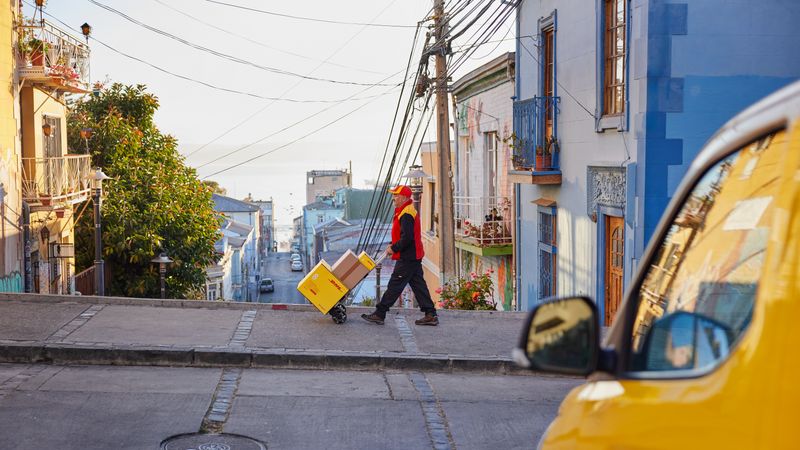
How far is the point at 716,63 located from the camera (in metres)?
12.2

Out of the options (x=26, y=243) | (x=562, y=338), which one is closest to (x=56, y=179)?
(x=26, y=243)

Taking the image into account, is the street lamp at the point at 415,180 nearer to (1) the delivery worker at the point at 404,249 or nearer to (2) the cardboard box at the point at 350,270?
(1) the delivery worker at the point at 404,249

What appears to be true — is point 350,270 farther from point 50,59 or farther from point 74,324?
point 50,59

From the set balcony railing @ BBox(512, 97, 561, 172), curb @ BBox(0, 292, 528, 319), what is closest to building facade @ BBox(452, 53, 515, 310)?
balcony railing @ BBox(512, 97, 561, 172)

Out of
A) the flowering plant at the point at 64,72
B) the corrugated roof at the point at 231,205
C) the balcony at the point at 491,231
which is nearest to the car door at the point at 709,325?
the balcony at the point at 491,231

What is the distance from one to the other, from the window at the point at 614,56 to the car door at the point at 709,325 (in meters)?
10.7

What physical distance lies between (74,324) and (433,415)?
4794mm

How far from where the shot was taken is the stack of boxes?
38.4 feet

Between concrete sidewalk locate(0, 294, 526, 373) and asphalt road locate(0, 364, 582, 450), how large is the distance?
166 millimetres

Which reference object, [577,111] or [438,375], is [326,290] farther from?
[577,111]

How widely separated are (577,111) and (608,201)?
1.72m

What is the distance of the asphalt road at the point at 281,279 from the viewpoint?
68062mm

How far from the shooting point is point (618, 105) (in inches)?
535

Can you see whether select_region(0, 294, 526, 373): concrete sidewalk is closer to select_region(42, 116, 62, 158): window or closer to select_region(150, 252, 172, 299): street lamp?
select_region(150, 252, 172, 299): street lamp
